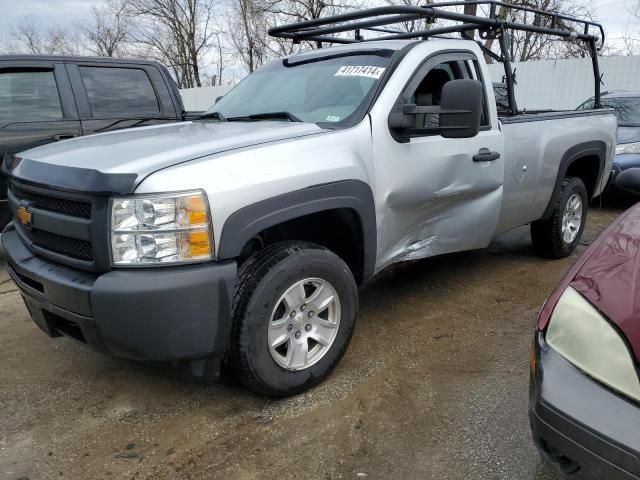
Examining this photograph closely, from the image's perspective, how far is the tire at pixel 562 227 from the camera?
485cm

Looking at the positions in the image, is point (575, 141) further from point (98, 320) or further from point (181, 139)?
point (98, 320)

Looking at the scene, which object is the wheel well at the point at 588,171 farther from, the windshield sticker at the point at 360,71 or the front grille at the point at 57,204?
the front grille at the point at 57,204

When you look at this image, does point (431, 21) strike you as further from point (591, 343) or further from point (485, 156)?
point (591, 343)

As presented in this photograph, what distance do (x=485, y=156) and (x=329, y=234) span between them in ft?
4.34

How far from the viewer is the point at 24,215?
8.63 ft

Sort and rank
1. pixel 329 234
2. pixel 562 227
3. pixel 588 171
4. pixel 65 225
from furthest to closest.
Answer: pixel 588 171
pixel 562 227
pixel 329 234
pixel 65 225

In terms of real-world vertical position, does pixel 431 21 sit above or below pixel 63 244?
above

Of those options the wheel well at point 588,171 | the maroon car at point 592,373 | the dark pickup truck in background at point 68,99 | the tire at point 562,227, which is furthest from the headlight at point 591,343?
the dark pickup truck in background at point 68,99

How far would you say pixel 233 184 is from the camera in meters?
2.30

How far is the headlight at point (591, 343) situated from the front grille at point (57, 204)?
1.88 m

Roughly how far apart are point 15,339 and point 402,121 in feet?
9.57

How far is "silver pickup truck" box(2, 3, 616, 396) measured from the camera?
218 centimetres

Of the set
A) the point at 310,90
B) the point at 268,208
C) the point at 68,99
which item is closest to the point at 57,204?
the point at 268,208

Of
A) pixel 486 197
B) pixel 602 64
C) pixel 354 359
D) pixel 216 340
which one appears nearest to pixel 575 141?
pixel 486 197
